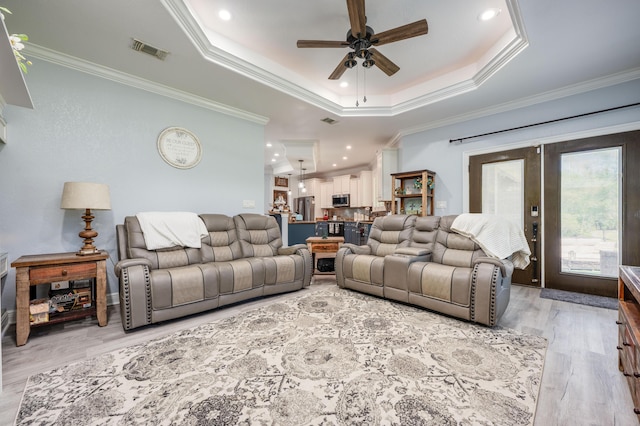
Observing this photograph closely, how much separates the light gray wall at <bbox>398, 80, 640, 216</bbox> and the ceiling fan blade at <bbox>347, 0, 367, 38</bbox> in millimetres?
3105

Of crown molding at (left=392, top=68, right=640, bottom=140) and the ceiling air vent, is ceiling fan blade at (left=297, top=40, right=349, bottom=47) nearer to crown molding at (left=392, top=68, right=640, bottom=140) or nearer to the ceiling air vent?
the ceiling air vent

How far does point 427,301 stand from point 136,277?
2878mm

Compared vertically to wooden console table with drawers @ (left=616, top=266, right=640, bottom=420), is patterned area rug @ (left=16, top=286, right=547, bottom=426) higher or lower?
lower

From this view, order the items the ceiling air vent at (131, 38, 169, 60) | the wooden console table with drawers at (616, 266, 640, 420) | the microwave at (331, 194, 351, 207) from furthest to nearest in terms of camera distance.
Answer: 1. the microwave at (331, 194, 351, 207)
2. the ceiling air vent at (131, 38, 169, 60)
3. the wooden console table with drawers at (616, 266, 640, 420)

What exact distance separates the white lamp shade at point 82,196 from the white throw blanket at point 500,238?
394cm

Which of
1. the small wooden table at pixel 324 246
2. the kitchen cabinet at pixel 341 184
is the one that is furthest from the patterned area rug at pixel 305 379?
the kitchen cabinet at pixel 341 184

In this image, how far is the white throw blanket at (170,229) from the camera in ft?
9.61

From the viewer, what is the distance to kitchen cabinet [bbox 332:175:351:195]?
873cm

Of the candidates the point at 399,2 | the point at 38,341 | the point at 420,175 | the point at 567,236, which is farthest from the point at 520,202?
the point at 38,341

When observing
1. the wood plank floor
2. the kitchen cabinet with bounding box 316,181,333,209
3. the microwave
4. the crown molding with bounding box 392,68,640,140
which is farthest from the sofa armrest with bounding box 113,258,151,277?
the kitchen cabinet with bounding box 316,181,333,209

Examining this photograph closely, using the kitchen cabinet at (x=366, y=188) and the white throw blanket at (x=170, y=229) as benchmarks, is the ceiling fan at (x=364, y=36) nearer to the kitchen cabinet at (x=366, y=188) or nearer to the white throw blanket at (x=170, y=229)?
the white throw blanket at (x=170, y=229)

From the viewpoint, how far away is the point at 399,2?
2.51m

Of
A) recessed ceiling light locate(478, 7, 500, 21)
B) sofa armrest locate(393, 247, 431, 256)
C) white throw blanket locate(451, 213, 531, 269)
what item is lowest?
sofa armrest locate(393, 247, 431, 256)

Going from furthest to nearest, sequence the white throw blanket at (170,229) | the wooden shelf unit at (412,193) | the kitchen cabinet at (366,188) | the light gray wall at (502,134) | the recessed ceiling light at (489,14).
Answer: the kitchen cabinet at (366,188) → the wooden shelf unit at (412,193) → the light gray wall at (502,134) → the white throw blanket at (170,229) → the recessed ceiling light at (489,14)
